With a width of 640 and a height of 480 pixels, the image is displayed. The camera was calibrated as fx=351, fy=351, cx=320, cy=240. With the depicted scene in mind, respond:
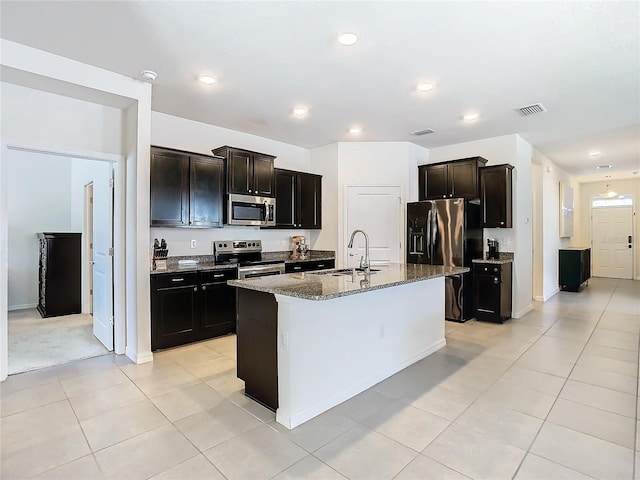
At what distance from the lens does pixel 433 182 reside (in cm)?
572

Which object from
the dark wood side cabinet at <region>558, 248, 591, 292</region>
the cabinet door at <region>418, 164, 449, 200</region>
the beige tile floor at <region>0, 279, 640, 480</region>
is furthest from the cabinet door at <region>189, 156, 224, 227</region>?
the dark wood side cabinet at <region>558, 248, 591, 292</region>

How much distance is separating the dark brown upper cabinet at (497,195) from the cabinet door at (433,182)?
56 cm

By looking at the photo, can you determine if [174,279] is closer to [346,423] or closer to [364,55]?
Result: [346,423]

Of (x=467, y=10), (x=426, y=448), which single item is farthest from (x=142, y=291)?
(x=467, y=10)

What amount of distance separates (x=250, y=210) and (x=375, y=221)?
2.08 meters

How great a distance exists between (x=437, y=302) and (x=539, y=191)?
4221mm

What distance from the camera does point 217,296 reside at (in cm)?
422

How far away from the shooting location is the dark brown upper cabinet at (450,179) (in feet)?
17.4

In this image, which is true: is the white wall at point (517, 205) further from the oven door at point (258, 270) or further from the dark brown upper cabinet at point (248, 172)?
the oven door at point (258, 270)

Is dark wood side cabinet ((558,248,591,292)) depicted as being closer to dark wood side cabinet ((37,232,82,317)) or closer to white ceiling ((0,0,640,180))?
white ceiling ((0,0,640,180))

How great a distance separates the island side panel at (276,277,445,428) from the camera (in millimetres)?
2361

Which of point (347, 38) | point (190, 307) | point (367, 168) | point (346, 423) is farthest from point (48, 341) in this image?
point (367, 168)

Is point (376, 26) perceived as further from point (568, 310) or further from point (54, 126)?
point (568, 310)

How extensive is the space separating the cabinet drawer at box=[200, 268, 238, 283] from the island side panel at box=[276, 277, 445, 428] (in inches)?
78.7
